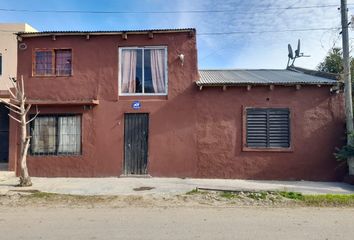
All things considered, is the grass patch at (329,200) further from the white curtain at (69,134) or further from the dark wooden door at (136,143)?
the white curtain at (69,134)

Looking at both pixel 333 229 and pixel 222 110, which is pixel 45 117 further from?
pixel 333 229

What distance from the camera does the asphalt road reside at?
20.9ft

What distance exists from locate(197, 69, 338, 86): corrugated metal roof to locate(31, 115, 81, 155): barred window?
17.5ft

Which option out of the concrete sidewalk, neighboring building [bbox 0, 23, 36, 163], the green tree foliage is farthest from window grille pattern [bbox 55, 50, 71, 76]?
the green tree foliage

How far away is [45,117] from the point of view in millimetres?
14359

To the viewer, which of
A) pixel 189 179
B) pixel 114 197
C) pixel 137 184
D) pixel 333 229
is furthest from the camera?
pixel 189 179

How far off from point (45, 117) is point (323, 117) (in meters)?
11.0

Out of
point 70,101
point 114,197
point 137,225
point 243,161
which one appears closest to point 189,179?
point 243,161

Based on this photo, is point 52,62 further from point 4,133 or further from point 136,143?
point 4,133

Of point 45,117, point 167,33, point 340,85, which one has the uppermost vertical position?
point 167,33

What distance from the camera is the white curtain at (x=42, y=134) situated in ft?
46.9

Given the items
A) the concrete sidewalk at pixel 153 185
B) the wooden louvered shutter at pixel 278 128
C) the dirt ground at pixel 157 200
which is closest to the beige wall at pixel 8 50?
the concrete sidewalk at pixel 153 185

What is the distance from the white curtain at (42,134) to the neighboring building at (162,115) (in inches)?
1.6

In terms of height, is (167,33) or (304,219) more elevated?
(167,33)
